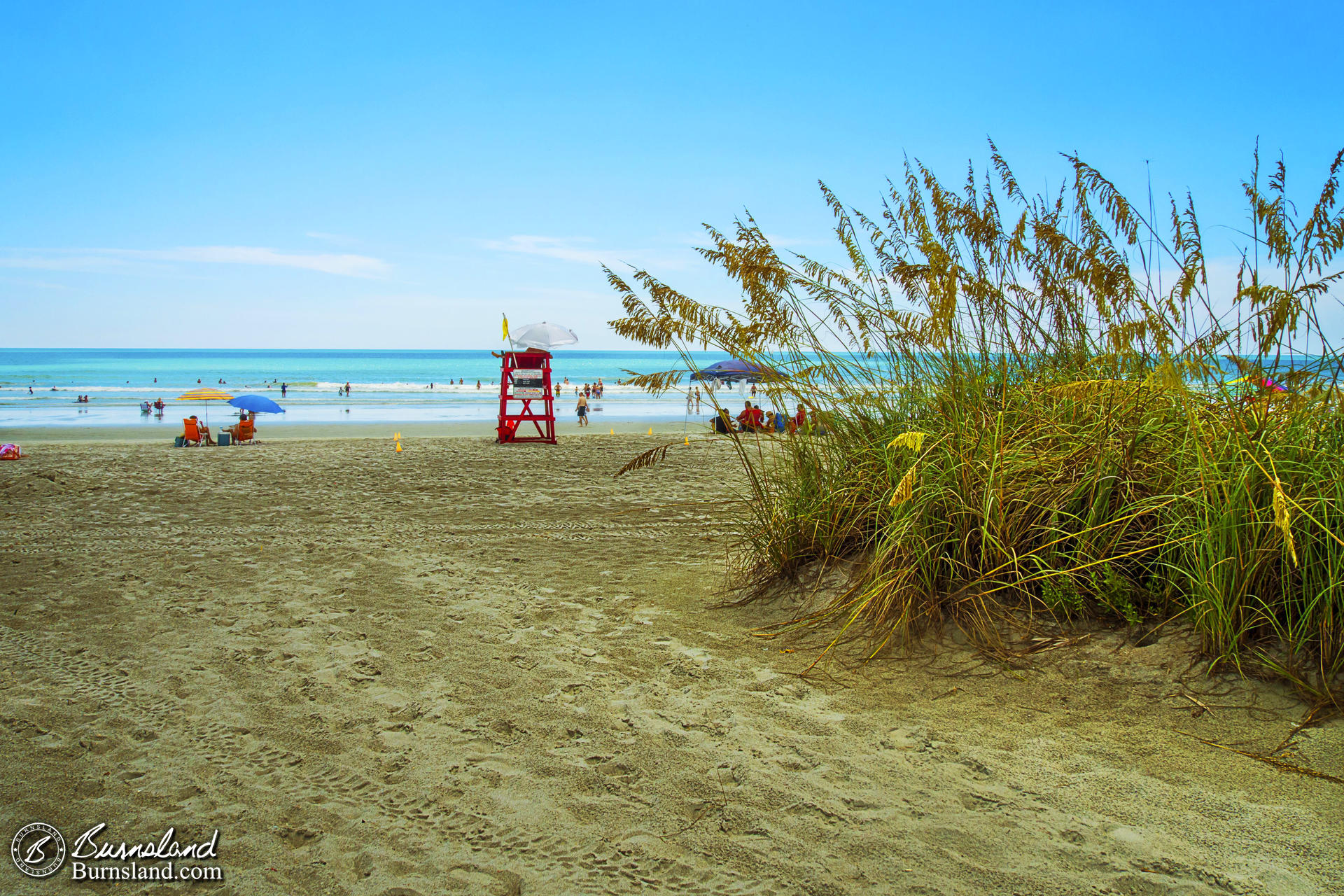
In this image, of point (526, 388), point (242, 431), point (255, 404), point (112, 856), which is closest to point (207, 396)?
point (255, 404)

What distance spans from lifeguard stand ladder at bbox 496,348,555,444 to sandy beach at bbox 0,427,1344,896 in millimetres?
11732

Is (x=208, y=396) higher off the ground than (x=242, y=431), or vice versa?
(x=208, y=396)

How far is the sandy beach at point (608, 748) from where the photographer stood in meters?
2.14

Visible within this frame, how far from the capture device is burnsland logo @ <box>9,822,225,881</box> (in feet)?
7.02

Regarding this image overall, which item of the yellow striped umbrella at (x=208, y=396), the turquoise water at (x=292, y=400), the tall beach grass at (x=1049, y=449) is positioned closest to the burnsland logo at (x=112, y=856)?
the tall beach grass at (x=1049, y=449)

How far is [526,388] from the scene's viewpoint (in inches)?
706

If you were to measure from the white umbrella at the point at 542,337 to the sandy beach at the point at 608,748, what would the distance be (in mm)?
12962

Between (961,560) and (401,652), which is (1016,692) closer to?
(961,560)

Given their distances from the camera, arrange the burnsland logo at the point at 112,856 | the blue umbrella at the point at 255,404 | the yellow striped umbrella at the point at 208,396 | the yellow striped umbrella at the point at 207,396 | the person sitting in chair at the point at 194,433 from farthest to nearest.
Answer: the yellow striped umbrella at the point at 208,396
the yellow striped umbrella at the point at 207,396
the blue umbrella at the point at 255,404
the person sitting in chair at the point at 194,433
the burnsland logo at the point at 112,856

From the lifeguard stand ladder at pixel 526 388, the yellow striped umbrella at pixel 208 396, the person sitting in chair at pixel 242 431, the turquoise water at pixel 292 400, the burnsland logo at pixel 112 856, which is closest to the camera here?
the burnsland logo at pixel 112 856

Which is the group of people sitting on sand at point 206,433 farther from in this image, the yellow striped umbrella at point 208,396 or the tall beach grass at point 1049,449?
the tall beach grass at point 1049,449

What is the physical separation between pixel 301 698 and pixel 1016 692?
2.94m

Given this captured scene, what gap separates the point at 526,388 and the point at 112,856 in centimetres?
1600

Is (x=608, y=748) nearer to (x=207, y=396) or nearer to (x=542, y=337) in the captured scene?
(x=542, y=337)
